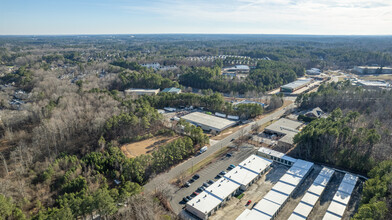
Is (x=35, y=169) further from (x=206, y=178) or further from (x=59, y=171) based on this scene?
(x=206, y=178)

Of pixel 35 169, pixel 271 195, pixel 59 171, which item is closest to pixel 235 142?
pixel 271 195

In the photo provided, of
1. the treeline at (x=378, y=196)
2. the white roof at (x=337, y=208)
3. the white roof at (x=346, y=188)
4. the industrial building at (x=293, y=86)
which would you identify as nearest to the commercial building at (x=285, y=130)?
the white roof at (x=346, y=188)

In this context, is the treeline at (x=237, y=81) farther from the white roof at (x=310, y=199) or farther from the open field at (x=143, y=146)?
the white roof at (x=310, y=199)

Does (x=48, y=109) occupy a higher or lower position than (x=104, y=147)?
higher

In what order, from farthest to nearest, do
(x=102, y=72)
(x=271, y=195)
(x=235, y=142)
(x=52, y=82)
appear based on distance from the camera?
(x=102, y=72) < (x=52, y=82) < (x=235, y=142) < (x=271, y=195)

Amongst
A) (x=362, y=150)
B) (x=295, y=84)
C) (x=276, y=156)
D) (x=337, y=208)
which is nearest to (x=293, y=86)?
(x=295, y=84)

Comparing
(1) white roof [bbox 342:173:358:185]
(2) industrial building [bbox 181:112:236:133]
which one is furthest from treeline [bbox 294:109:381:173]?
(2) industrial building [bbox 181:112:236:133]

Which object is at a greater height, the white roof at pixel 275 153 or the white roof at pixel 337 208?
the white roof at pixel 275 153
